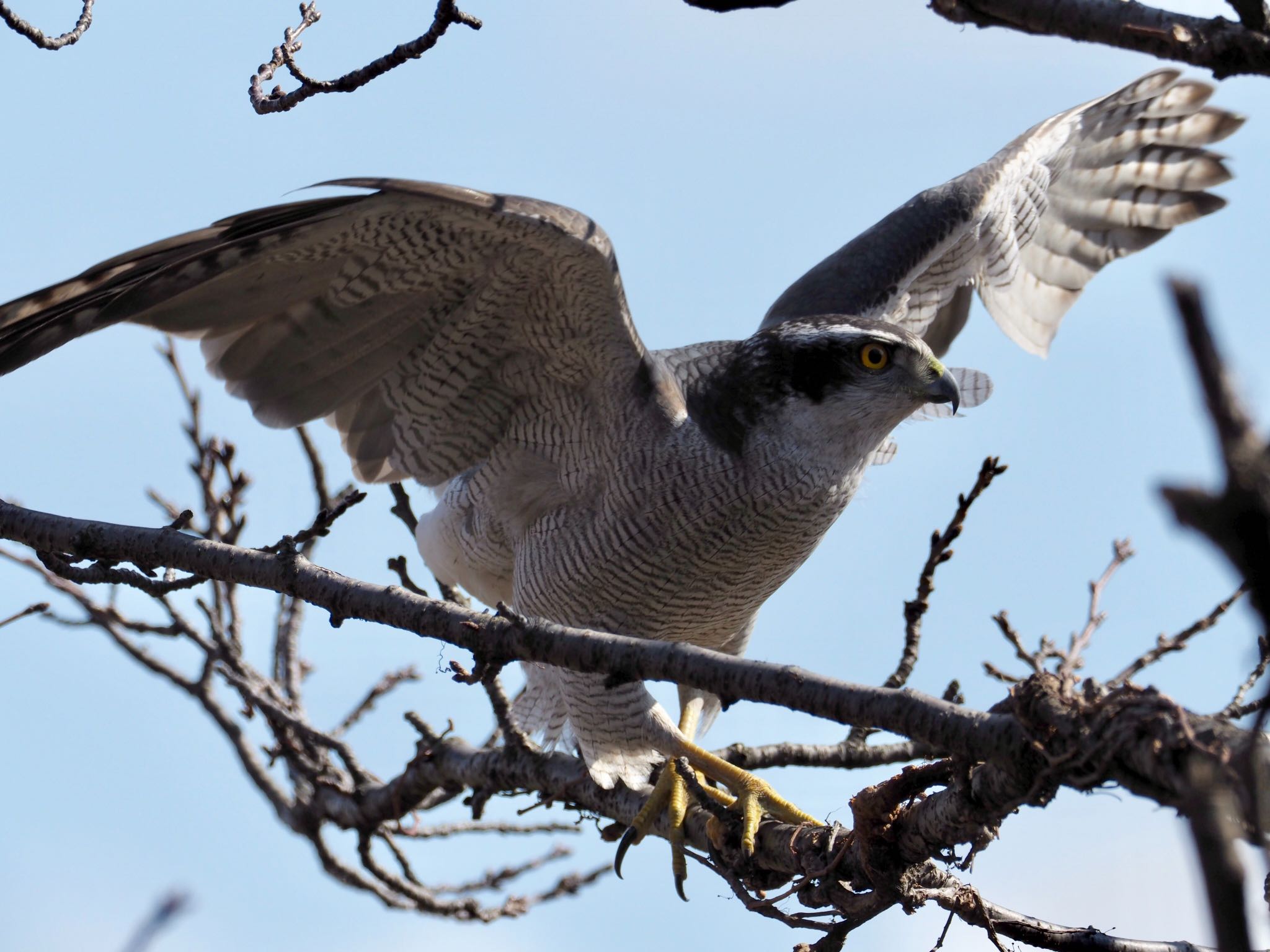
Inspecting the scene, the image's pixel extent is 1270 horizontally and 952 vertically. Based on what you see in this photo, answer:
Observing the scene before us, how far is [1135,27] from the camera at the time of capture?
2.09m

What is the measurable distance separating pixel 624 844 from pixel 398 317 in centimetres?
216

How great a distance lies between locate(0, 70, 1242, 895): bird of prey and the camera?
4164mm

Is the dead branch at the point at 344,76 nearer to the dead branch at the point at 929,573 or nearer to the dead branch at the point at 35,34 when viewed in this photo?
the dead branch at the point at 35,34

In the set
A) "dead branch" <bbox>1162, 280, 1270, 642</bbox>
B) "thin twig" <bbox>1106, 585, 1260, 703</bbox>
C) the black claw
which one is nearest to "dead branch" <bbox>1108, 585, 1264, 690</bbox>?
"thin twig" <bbox>1106, 585, 1260, 703</bbox>

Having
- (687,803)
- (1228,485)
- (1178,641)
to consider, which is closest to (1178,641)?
(1178,641)

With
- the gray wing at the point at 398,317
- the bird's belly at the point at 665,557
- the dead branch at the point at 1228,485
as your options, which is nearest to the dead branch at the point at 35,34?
the gray wing at the point at 398,317

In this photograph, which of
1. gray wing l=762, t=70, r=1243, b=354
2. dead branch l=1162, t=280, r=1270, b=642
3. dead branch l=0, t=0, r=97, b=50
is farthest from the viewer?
gray wing l=762, t=70, r=1243, b=354

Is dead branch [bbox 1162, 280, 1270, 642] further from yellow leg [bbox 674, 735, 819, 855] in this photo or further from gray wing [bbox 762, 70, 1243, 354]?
gray wing [bbox 762, 70, 1243, 354]

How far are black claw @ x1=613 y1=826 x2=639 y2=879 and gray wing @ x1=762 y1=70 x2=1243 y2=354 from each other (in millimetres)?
2736

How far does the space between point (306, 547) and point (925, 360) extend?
2412 millimetres

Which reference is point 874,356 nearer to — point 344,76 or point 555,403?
point 555,403

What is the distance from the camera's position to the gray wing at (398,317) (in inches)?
155

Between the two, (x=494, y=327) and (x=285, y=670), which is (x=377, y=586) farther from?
(x=285, y=670)

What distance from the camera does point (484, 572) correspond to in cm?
525
